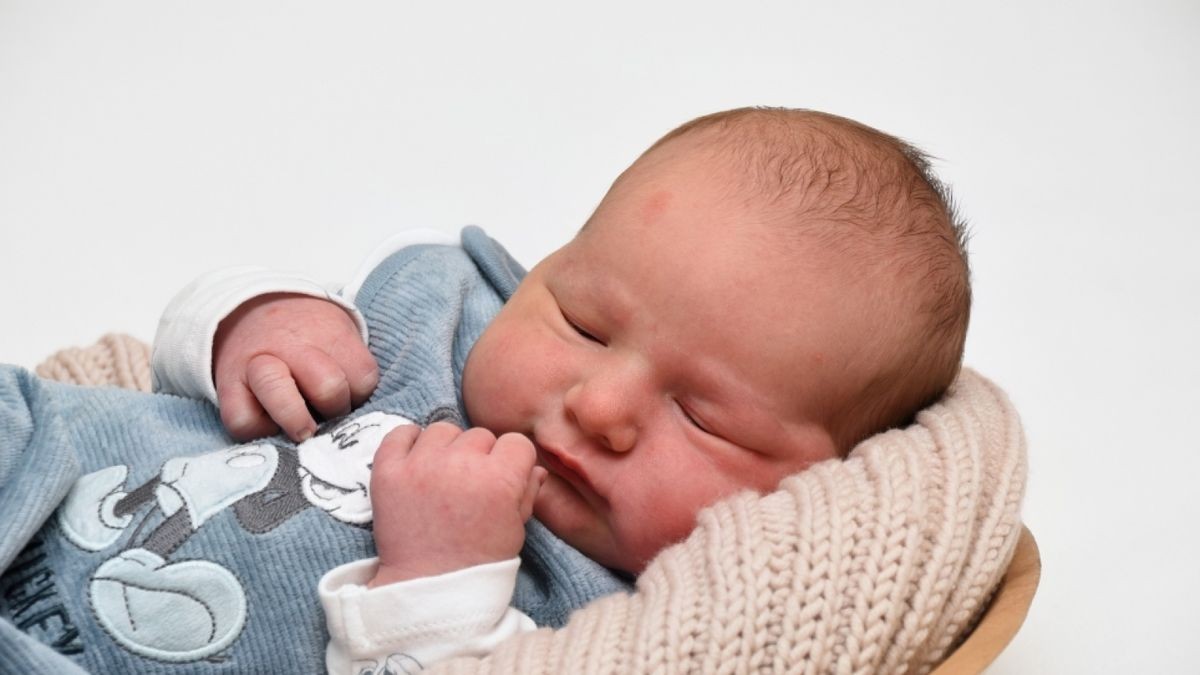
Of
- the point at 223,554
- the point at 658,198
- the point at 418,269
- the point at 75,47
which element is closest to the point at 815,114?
the point at 658,198

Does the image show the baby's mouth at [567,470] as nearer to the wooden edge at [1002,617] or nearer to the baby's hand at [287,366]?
the baby's hand at [287,366]

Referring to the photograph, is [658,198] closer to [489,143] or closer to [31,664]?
[31,664]

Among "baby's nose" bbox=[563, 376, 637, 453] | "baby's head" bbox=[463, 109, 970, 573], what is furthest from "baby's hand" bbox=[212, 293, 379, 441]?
"baby's nose" bbox=[563, 376, 637, 453]

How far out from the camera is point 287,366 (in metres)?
1.21

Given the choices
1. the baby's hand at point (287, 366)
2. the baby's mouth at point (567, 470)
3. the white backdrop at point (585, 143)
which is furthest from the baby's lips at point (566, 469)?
the white backdrop at point (585, 143)

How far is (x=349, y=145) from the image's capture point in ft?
7.26

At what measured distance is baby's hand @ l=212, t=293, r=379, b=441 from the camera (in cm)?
118

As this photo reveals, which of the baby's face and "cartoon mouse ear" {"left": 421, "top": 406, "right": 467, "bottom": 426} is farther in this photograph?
"cartoon mouse ear" {"left": 421, "top": 406, "right": 467, "bottom": 426}

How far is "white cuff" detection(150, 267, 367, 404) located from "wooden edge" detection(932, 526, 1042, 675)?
2.11 feet

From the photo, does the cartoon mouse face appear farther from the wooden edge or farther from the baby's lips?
the wooden edge

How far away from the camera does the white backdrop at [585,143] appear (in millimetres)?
1824

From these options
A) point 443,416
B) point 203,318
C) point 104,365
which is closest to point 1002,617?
point 443,416

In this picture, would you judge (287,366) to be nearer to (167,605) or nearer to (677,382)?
(167,605)

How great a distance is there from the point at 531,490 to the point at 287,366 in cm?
29
